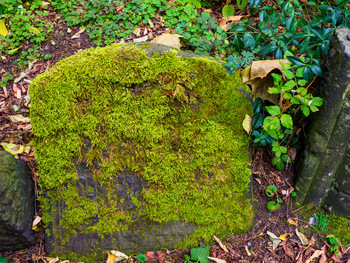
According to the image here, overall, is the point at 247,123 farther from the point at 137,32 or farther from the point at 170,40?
the point at 137,32

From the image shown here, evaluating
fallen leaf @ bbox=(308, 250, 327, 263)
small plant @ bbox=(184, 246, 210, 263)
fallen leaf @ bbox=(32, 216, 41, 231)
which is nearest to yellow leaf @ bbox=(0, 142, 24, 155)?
fallen leaf @ bbox=(32, 216, 41, 231)

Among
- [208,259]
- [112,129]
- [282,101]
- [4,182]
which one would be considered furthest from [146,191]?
[282,101]

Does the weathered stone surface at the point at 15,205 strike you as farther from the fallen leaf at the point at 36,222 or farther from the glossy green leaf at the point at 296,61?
the glossy green leaf at the point at 296,61

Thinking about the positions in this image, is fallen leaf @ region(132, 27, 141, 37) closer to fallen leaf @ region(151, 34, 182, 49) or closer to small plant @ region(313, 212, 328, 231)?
fallen leaf @ region(151, 34, 182, 49)

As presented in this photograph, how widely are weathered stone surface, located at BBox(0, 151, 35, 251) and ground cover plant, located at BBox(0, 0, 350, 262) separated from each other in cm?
17

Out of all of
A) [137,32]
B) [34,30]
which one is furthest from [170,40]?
[34,30]

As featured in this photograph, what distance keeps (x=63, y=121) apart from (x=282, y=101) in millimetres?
2024

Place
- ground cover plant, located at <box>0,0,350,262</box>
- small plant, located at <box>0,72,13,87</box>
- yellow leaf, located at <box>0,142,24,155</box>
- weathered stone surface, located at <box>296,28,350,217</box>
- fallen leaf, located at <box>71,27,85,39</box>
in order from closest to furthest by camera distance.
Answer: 1. weathered stone surface, located at <box>296,28,350,217</box>
2. ground cover plant, located at <box>0,0,350,262</box>
3. yellow leaf, located at <box>0,142,24,155</box>
4. small plant, located at <box>0,72,13,87</box>
5. fallen leaf, located at <box>71,27,85,39</box>

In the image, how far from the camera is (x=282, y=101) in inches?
102

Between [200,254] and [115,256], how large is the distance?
2.59ft

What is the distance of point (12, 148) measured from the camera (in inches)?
117

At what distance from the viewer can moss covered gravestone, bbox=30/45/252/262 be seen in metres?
2.48

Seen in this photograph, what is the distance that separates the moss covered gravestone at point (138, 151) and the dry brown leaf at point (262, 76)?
0.23 meters

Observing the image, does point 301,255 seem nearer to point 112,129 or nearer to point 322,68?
point 322,68
